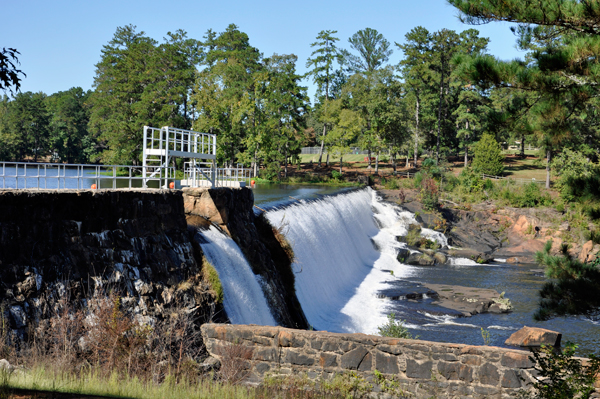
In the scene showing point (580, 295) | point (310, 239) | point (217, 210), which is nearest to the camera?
point (580, 295)

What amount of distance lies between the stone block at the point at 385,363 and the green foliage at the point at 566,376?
189 centimetres

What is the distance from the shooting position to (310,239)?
21.1m

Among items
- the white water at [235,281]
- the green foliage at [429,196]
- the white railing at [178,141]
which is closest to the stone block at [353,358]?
the white water at [235,281]

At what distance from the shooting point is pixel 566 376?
287 inches

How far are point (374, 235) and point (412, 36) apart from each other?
3110cm

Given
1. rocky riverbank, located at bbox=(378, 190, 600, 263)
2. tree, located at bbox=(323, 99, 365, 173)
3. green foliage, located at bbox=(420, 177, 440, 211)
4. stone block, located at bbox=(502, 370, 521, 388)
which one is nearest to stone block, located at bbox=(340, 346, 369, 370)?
stone block, located at bbox=(502, 370, 521, 388)

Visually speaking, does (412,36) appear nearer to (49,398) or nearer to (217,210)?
(217,210)

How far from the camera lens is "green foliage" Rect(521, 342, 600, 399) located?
6.75 m

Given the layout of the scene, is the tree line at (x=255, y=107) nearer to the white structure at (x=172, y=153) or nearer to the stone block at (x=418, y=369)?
the white structure at (x=172, y=153)

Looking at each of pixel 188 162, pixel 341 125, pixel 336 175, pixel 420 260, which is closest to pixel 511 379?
pixel 188 162

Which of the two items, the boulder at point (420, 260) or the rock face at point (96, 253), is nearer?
the rock face at point (96, 253)

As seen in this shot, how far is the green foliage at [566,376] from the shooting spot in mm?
6746

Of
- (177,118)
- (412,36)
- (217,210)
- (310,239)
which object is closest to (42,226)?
(217,210)

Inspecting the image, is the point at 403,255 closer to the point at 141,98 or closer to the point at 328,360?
the point at 328,360
